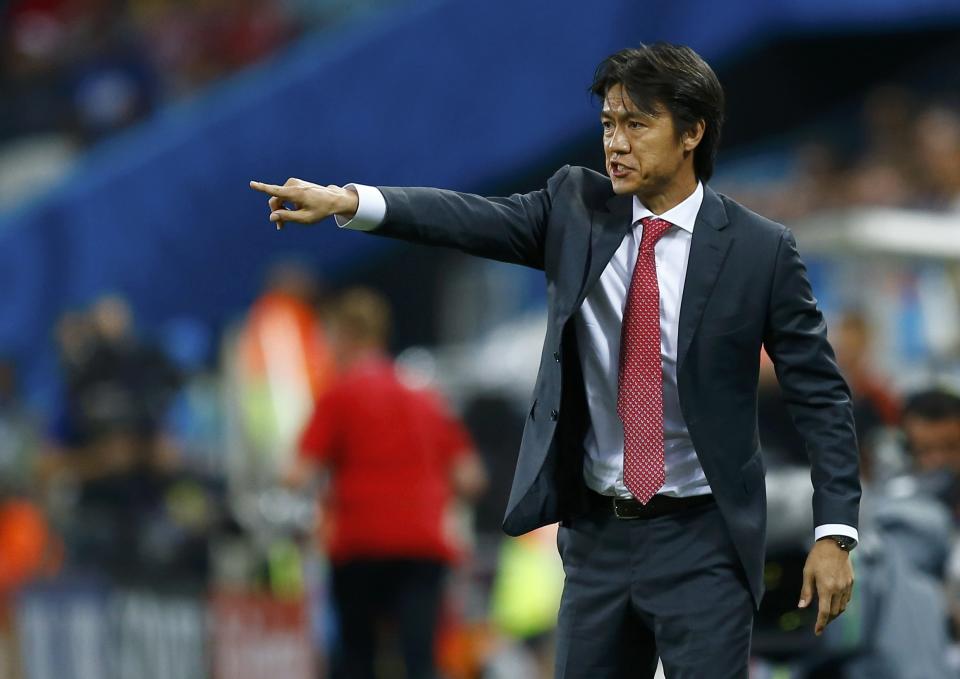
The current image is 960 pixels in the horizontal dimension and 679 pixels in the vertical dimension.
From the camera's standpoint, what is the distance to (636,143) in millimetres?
4430

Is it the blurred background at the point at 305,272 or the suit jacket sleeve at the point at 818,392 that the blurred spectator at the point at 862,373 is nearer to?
the blurred background at the point at 305,272

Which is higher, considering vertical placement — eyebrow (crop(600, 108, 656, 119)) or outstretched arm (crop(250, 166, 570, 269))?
eyebrow (crop(600, 108, 656, 119))

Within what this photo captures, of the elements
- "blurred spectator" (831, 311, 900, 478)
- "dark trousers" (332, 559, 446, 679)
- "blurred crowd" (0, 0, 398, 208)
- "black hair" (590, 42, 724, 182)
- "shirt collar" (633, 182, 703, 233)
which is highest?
"blurred crowd" (0, 0, 398, 208)

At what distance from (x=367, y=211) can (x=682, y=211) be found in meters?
0.77

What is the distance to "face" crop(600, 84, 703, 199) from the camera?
4418mm

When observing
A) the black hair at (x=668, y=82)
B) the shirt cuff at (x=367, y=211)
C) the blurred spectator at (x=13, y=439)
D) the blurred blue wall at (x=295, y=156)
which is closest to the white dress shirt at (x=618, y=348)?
the black hair at (x=668, y=82)

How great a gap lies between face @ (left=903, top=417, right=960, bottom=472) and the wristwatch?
7.06ft

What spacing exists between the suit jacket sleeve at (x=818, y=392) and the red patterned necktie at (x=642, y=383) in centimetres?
28

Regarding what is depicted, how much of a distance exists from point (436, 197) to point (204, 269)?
32.8 feet

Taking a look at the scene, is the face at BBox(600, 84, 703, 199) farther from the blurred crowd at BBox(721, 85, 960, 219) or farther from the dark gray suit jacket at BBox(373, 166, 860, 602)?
the blurred crowd at BBox(721, 85, 960, 219)

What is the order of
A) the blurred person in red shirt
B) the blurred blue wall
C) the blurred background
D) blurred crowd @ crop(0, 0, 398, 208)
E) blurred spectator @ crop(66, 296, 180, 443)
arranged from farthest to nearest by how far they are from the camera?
blurred crowd @ crop(0, 0, 398, 208)
the blurred blue wall
blurred spectator @ crop(66, 296, 180, 443)
the blurred background
the blurred person in red shirt

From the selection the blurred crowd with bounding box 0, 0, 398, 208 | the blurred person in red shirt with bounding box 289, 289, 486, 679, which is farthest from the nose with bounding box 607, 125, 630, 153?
the blurred crowd with bounding box 0, 0, 398, 208

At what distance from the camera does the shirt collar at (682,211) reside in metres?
4.53

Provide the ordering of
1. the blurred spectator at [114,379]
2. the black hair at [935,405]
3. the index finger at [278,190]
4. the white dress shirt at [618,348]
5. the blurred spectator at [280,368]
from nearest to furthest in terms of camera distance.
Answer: the index finger at [278,190]
the white dress shirt at [618,348]
the black hair at [935,405]
the blurred spectator at [114,379]
the blurred spectator at [280,368]
